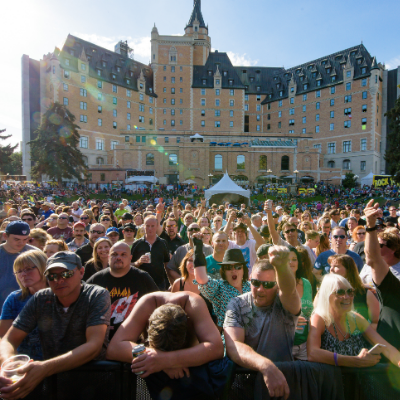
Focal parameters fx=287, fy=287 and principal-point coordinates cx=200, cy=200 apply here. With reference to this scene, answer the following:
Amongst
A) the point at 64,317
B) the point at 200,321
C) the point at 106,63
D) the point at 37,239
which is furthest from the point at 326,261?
the point at 106,63

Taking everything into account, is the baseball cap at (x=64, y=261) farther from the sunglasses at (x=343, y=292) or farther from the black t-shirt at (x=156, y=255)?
the black t-shirt at (x=156, y=255)

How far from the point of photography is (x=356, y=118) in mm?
53656

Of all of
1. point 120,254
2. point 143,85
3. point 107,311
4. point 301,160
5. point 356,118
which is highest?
point 143,85

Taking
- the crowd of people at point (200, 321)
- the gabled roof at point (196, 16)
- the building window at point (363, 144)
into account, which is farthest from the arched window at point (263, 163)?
the crowd of people at point (200, 321)

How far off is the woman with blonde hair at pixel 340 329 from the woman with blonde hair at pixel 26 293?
255 cm

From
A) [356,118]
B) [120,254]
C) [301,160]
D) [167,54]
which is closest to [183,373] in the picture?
[120,254]

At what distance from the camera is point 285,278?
2.32m

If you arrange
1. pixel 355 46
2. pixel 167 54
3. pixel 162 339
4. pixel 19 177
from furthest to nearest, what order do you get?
pixel 167 54 < pixel 355 46 < pixel 19 177 < pixel 162 339

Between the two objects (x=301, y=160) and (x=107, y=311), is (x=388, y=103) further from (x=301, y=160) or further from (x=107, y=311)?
(x=107, y=311)

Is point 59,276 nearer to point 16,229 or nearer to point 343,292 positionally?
point 16,229

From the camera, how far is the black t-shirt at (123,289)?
3.35 meters

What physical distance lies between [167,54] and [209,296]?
7024cm

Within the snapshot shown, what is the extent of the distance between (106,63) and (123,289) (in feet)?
226

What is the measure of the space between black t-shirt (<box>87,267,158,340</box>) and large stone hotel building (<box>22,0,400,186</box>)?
46.1 metres
